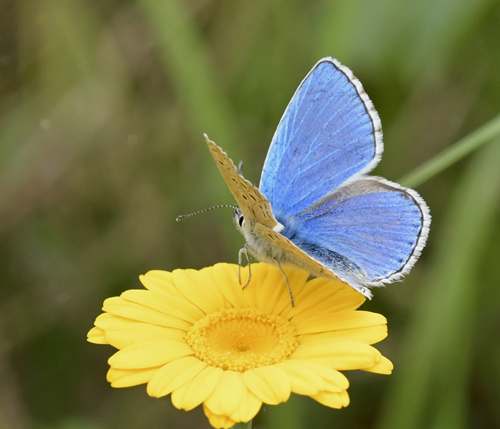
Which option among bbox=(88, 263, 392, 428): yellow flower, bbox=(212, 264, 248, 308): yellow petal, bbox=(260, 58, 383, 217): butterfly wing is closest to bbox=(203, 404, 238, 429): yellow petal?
bbox=(88, 263, 392, 428): yellow flower

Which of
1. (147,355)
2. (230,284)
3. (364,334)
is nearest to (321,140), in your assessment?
(230,284)

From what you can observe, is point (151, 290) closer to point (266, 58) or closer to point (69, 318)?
point (69, 318)

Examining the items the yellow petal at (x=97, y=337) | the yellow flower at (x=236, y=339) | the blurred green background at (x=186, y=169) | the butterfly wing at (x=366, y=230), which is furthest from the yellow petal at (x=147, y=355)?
the blurred green background at (x=186, y=169)

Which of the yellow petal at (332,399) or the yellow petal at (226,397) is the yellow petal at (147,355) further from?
the yellow petal at (332,399)

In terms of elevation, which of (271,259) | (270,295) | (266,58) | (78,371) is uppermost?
(266,58)

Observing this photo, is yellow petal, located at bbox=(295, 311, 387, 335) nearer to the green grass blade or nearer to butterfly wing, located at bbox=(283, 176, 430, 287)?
butterfly wing, located at bbox=(283, 176, 430, 287)

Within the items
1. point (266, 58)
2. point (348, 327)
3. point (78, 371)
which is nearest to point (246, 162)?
point (266, 58)
